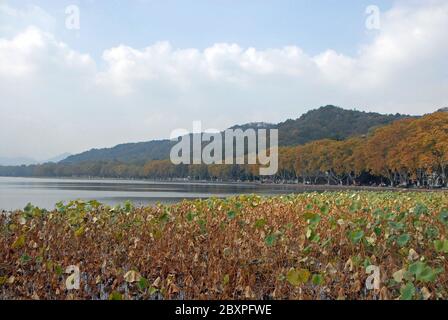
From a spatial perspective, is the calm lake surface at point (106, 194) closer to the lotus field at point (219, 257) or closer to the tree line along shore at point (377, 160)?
the lotus field at point (219, 257)

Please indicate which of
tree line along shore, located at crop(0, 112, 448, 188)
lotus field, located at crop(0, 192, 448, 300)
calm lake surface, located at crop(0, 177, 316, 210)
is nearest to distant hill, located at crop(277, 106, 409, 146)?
tree line along shore, located at crop(0, 112, 448, 188)

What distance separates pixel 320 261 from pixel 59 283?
349 cm

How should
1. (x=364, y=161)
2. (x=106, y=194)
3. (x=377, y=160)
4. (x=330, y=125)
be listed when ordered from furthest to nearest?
(x=330, y=125)
(x=364, y=161)
(x=377, y=160)
(x=106, y=194)

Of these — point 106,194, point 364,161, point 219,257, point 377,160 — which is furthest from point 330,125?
point 219,257

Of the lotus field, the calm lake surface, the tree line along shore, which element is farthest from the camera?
the tree line along shore

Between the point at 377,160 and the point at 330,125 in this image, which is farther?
the point at 330,125

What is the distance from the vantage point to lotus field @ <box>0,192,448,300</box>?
5.11 meters

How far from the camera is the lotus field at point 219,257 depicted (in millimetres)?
5113

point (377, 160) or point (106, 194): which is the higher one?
point (377, 160)

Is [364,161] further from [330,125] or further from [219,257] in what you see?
[330,125]

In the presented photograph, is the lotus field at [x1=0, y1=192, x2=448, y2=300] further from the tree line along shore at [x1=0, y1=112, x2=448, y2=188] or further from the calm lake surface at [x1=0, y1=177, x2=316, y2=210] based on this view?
the tree line along shore at [x1=0, y1=112, x2=448, y2=188]

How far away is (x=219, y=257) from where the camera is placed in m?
6.48

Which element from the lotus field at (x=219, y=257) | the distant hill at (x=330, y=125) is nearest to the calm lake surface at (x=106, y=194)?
the lotus field at (x=219, y=257)
